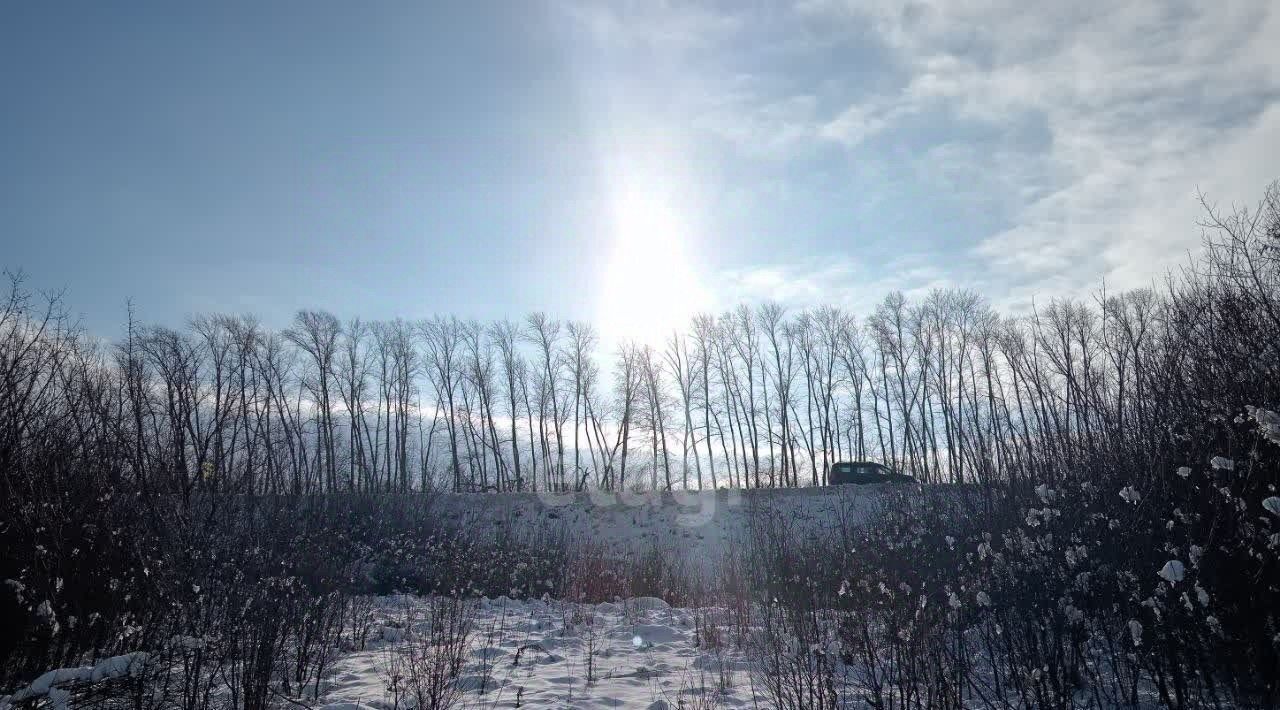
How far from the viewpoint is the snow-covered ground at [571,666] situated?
569cm

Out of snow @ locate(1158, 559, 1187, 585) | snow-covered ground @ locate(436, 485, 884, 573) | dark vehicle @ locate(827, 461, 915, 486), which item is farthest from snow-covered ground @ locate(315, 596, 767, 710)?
dark vehicle @ locate(827, 461, 915, 486)

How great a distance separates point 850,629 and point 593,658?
3272 mm

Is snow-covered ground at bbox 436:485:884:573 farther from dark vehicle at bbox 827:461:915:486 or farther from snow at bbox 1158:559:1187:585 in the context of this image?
snow at bbox 1158:559:1187:585

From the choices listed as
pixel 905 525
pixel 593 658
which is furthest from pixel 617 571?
pixel 593 658

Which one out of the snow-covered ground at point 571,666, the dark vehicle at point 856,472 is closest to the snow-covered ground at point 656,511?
the dark vehicle at point 856,472

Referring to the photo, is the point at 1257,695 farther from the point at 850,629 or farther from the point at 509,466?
the point at 509,466

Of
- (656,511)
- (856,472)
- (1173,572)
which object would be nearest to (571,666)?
(1173,572)

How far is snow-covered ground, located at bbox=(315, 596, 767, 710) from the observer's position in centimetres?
569

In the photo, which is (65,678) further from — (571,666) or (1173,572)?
(1173,572)

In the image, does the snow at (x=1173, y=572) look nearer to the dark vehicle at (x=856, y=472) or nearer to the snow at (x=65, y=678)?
the snow at (x=65, y=678)

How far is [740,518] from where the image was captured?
2550 cm

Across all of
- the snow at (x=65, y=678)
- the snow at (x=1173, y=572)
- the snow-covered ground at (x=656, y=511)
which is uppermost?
the snow at (x=1173, y=572)

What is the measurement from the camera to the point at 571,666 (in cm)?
720

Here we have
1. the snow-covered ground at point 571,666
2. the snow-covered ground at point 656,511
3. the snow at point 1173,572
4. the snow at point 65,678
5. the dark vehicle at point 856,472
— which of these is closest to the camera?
the snow at point 65,678
